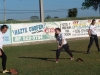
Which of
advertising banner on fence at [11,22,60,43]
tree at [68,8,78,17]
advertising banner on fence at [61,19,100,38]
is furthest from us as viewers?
tree at [68,8,78,17]

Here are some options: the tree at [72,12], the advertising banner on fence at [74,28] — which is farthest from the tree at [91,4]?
the advertising banner on fence at [74,28]

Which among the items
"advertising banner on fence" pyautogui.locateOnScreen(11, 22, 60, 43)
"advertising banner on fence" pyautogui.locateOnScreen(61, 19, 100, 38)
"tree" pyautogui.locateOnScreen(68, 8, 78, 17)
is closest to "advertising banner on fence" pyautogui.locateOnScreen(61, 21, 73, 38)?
"advertising banner on fence" pyautogui.locateOnScreen(61, 19, 100, 38)

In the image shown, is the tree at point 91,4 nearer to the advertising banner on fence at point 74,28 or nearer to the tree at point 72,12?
the tree at point 72,12

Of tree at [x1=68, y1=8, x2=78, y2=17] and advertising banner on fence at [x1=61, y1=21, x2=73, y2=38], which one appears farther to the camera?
tree at [x1=68, y1=8, x2=78, y2=17]

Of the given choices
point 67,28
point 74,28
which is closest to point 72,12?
point 74,28

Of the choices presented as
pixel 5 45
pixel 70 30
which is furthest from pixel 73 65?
pixel 70 30

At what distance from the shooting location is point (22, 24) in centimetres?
2486

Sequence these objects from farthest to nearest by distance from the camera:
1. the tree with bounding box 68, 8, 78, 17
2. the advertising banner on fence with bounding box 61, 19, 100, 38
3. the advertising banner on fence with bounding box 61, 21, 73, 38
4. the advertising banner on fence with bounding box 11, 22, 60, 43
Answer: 1. the tree with bounding box 68, 8, 78, 17
2. the advertising banner on fence with bounding box 61, 19, 100, 38
3. the advertising banner on fence with bounding box 61, 21, 73, 38
4. the advertising banner on fence with bounding box 11, 22, 60, 43

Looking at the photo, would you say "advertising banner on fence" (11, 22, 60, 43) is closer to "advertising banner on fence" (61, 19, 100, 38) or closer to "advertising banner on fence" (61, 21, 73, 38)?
"advertising banner on fence" (61, 21, 73, 38)

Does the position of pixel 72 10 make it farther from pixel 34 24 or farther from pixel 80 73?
pixel 80 73

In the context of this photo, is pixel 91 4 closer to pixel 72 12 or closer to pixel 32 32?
pixel 72 12

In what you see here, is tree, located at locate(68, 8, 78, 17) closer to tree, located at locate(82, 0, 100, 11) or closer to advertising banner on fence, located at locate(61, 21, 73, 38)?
tree, located at locate(82, 0, 100, 11)

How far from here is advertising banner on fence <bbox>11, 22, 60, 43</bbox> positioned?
79.4ft

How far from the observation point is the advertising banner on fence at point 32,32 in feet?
79.4
